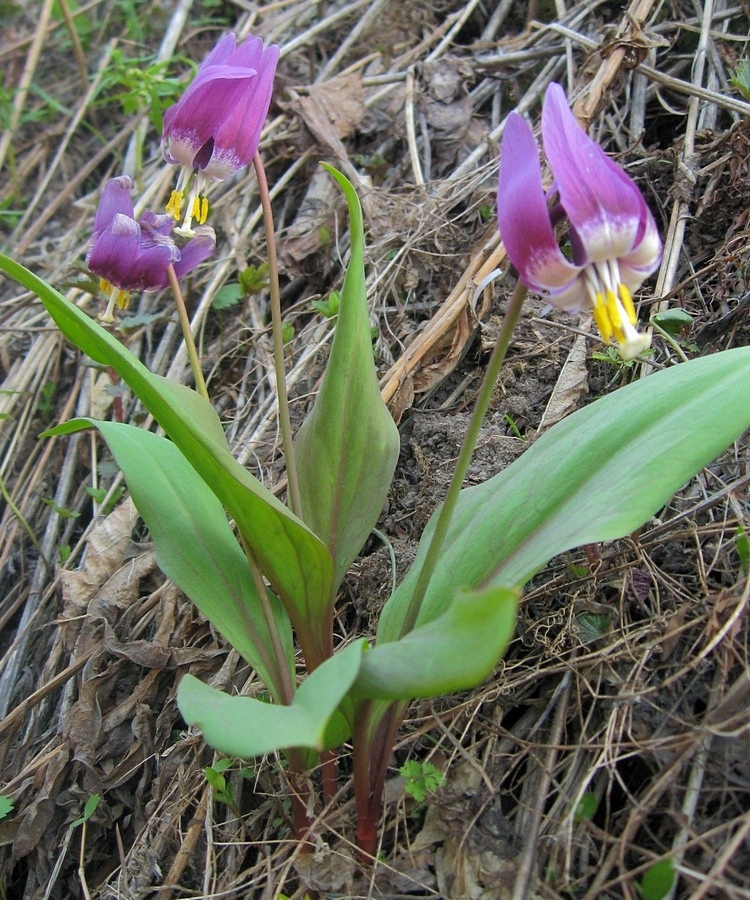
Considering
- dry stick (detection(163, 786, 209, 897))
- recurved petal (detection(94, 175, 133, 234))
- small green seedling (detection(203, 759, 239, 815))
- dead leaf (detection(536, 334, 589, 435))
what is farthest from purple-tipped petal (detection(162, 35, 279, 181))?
dry stick (detection(163, 786, 209, 897))

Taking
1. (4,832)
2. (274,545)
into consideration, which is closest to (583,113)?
(274,545)

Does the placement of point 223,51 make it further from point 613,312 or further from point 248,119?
point 613,312

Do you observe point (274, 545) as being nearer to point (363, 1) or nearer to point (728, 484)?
point (728, 484)

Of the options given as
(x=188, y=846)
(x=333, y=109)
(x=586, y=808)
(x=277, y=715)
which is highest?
(x=333, y=109)

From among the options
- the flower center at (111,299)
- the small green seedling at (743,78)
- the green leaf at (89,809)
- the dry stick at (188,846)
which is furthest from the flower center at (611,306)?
the green leaf at (89,809)

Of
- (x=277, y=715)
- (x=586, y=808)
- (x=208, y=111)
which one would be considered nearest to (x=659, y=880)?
(x=586, y=808)

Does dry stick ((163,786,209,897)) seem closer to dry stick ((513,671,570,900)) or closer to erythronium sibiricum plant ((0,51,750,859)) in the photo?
erythronium sibiricum plant ((0,51,750,859))
